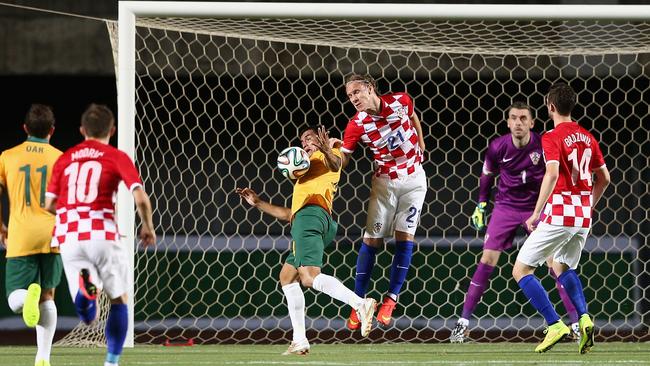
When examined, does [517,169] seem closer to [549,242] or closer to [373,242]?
[373,242]

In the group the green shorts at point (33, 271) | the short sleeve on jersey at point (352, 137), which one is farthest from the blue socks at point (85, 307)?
the short sleeve on jersey at point (352, 137)

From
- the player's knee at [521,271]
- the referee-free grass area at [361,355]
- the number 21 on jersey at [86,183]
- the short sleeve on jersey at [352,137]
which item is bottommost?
the referee-free grass area at [361,355]

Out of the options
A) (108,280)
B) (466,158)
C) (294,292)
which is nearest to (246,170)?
(466,158)

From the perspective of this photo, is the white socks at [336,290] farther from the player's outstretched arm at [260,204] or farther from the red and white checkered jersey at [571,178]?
the red and white checkered jersey at [571,178]

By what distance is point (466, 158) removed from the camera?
11.4 meters

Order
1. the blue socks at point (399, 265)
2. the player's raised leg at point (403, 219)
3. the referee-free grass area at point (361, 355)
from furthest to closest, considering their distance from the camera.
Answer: the blue socks at point (399, 265), the player's raised leg at point (403, 219), the referee-free grass area at point (361, 355)

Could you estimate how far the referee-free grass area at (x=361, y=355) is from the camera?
6211 mm

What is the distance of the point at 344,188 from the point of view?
11.5 m

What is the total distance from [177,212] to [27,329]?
73.7 inches

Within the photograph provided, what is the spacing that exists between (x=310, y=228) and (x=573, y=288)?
5.23 ft

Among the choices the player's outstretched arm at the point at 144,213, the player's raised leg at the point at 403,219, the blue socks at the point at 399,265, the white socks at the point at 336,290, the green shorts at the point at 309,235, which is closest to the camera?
the player's outstretched arm at the point at 144,213

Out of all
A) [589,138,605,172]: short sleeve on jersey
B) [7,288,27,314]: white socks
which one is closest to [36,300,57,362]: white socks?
[7,288,27,314]: white socks

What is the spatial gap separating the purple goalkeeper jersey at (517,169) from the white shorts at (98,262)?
3.84m

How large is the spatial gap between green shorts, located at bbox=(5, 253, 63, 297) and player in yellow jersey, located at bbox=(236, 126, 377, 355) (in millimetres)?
1137
